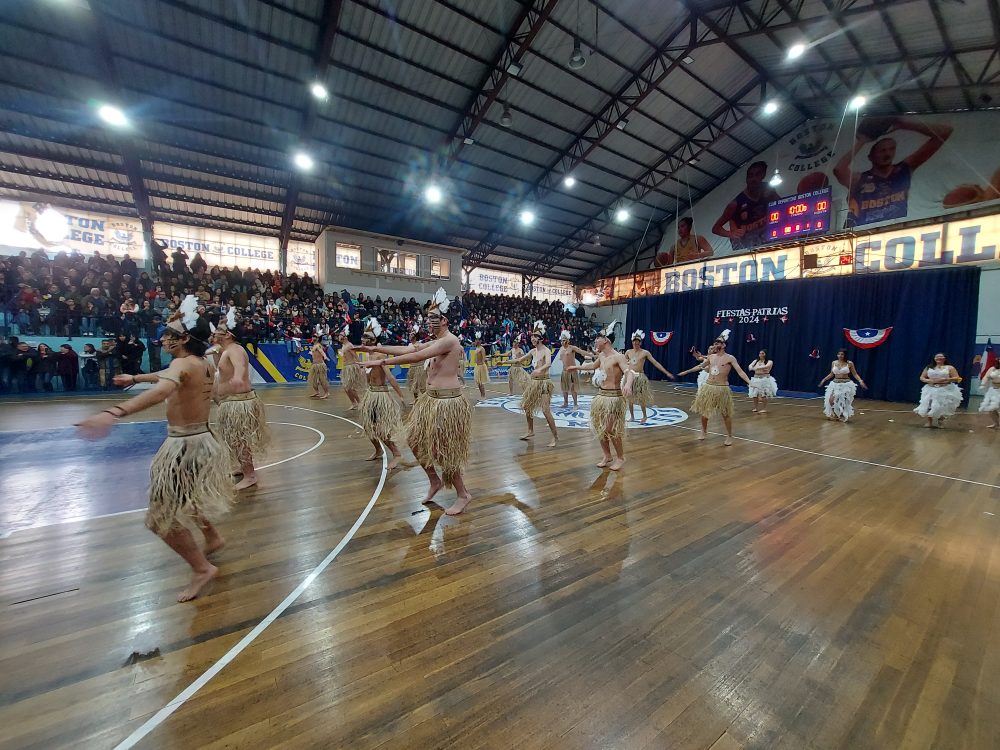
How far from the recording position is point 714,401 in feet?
20.3

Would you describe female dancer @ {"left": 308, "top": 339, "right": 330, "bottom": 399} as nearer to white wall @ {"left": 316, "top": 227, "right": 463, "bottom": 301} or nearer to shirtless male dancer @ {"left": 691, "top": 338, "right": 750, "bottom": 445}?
shirtless male dancer @ {"left": 691, "top": 338, "right": 750, "bottom": 445}

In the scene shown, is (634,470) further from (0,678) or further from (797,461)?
(0,678)

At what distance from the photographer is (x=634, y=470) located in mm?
4586

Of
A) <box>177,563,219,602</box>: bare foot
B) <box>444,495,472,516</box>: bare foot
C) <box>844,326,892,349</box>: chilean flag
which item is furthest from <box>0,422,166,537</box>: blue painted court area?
<box>844,326,892,349</box>: chilean flag

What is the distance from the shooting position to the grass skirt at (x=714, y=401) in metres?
6.13

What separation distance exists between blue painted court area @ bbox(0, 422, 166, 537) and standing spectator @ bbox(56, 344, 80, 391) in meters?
4.83

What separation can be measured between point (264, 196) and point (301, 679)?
1802 centimetres

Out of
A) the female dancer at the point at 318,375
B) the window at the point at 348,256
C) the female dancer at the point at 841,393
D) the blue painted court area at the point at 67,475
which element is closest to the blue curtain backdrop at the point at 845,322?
the female dancer at the point at 841,393

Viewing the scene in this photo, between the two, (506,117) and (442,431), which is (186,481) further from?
(506,117)

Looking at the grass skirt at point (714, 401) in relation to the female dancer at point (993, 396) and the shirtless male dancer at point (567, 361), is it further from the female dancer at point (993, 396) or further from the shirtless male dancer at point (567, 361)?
the female dancer at point (993, 396)

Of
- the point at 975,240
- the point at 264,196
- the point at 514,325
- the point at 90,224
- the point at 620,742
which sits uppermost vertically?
the point at 264,196

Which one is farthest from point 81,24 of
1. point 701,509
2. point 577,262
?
point 577,262

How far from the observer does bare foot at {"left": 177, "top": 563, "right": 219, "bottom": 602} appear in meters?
2.16

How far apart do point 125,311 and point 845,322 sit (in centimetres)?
2063
